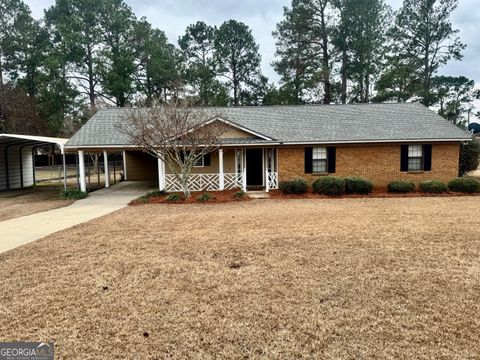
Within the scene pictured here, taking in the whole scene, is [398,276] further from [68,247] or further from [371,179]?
[371,179]

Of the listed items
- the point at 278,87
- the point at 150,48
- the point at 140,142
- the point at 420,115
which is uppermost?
the point at 150,48

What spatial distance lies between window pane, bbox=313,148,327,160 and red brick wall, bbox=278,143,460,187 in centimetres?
63

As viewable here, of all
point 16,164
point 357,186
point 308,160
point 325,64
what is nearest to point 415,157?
point 357,186

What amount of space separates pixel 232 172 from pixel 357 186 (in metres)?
6.55

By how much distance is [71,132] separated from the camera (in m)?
30.2

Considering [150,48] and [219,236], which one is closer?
[219,236]

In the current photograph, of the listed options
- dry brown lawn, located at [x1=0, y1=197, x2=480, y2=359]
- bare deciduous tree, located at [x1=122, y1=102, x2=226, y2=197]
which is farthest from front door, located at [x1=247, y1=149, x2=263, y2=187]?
dry brown lawn, located at [x1=0, y1=197, x2=480, y2=359]

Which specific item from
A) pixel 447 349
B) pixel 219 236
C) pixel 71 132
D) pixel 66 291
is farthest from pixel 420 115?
pixel 71 132

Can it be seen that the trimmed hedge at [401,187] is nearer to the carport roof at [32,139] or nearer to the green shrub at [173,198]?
the green shrub at [173,198]

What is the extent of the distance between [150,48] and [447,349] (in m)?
38.4

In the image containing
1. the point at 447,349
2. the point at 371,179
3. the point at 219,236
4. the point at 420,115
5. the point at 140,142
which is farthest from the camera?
the point at 420,115

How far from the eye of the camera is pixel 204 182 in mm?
16734

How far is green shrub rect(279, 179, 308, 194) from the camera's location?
48.2 feet

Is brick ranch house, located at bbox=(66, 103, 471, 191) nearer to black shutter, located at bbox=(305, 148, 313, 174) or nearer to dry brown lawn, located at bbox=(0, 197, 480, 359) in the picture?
black shutter, located at bbox=(305, 148, 313, 174)
